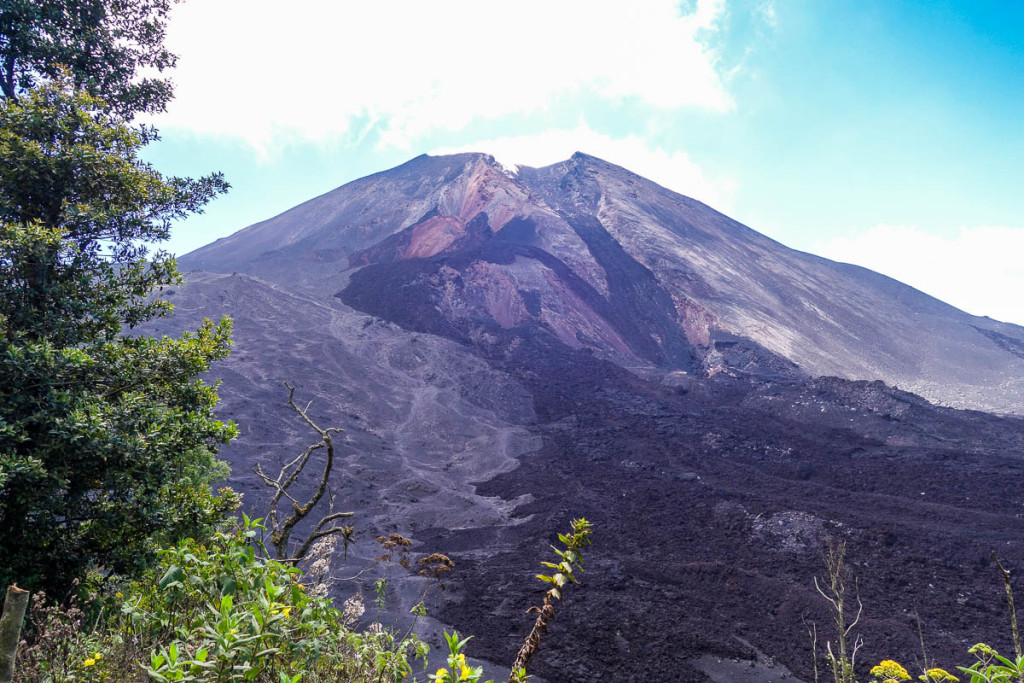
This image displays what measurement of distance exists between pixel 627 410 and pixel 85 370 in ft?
74.1

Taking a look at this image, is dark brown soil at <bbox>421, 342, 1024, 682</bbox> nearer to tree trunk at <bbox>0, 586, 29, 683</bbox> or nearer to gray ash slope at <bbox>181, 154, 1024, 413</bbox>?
tree trunk at <bbox>0, 586, 29, 683</bbox>

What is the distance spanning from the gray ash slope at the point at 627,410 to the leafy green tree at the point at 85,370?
279 inches

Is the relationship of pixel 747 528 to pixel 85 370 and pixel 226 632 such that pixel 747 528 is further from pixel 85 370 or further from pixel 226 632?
pixel 226 632

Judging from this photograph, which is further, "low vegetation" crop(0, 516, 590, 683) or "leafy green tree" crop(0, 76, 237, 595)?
"leafy green tree" crop(0, 76, 237, 595)

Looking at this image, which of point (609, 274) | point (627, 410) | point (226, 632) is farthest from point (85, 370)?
point (609, 274)

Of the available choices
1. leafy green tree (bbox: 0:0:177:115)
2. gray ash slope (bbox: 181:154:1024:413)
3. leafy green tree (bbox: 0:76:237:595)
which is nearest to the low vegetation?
leafy green tree (bbox: 0:76:237:595)

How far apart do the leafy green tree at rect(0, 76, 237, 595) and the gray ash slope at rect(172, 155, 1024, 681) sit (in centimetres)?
708

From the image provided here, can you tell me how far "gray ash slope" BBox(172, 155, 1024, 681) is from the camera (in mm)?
11781

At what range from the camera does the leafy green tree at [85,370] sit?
13.9 feet

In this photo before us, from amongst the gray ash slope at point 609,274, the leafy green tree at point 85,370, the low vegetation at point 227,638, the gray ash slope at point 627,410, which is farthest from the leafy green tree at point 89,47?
the gray ash slope at point 609,274

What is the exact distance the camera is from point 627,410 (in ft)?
82.9

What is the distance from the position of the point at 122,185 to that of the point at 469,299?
98.6 ft

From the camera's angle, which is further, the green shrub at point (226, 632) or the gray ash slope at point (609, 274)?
the gray ash slope at point (609, 274)

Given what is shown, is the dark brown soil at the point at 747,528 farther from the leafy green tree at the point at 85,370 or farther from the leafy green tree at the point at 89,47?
the leafy green tree at the point at 89,47
